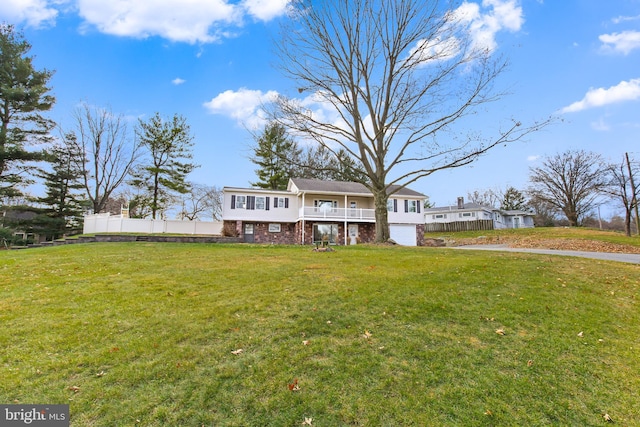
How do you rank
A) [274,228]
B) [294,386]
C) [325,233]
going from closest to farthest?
[294,386], [325,233], [274,228]

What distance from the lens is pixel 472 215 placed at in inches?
1528

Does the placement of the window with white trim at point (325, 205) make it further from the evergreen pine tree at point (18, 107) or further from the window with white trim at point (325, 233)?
the evergreen pine tree at point (18, 107)

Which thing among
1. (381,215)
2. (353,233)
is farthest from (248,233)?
(381,215)

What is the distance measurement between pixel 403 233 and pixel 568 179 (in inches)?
983

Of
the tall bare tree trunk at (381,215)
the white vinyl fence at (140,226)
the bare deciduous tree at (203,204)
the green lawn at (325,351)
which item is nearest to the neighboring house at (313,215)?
the white vinyl fence at (140,226)

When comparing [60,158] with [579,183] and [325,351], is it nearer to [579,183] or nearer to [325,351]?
[325,351]

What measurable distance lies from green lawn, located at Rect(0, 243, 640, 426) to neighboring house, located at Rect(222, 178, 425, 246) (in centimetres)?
1685

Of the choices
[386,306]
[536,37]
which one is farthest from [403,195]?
[386,306]

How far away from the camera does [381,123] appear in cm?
1567

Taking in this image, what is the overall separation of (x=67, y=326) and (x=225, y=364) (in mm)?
2491

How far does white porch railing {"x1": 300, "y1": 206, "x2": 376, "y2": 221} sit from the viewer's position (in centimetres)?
2266

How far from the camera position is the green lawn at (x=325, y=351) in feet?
8.38

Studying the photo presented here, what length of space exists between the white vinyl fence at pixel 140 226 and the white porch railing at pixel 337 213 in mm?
7748

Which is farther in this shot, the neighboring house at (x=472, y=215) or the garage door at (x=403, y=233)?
the neighboring house at (x=472, y=215)
